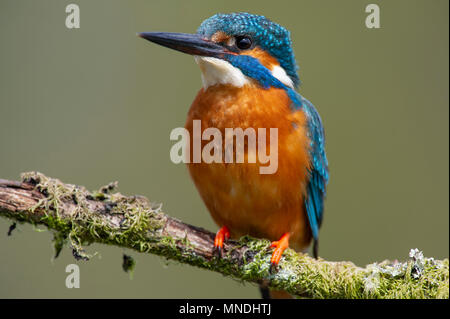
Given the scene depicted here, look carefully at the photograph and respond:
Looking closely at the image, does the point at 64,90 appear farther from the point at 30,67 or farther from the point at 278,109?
the point at 278,109

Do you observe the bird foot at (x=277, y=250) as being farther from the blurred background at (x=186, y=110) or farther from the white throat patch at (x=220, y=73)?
the blurred background at (x=186, y=110)

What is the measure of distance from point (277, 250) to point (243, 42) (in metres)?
1.35

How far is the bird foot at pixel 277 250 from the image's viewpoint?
3225 millimetres

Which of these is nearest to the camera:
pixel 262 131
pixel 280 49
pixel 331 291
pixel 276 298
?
pixel 331 291

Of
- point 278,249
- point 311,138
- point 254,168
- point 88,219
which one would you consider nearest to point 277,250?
point 278,249

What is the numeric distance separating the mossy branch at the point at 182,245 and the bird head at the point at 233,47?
0.96 metres

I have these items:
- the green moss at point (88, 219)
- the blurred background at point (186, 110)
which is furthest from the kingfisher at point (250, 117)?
the blurred background at point (186, 110)

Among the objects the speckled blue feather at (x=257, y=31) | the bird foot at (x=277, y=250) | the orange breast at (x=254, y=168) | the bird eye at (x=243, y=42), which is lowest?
the bird foot at (x=277, y=250)

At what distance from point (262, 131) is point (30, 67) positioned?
3.95 metres

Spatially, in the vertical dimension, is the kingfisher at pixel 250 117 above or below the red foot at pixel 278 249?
above

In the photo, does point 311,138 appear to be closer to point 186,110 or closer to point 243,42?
point 243,42

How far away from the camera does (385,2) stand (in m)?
6.71

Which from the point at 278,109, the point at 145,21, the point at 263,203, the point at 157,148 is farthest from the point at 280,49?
the point at 145,21

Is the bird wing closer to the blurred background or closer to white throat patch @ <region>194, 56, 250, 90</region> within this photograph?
white throat patch @ <region>194, 56, 250, 90</region>
